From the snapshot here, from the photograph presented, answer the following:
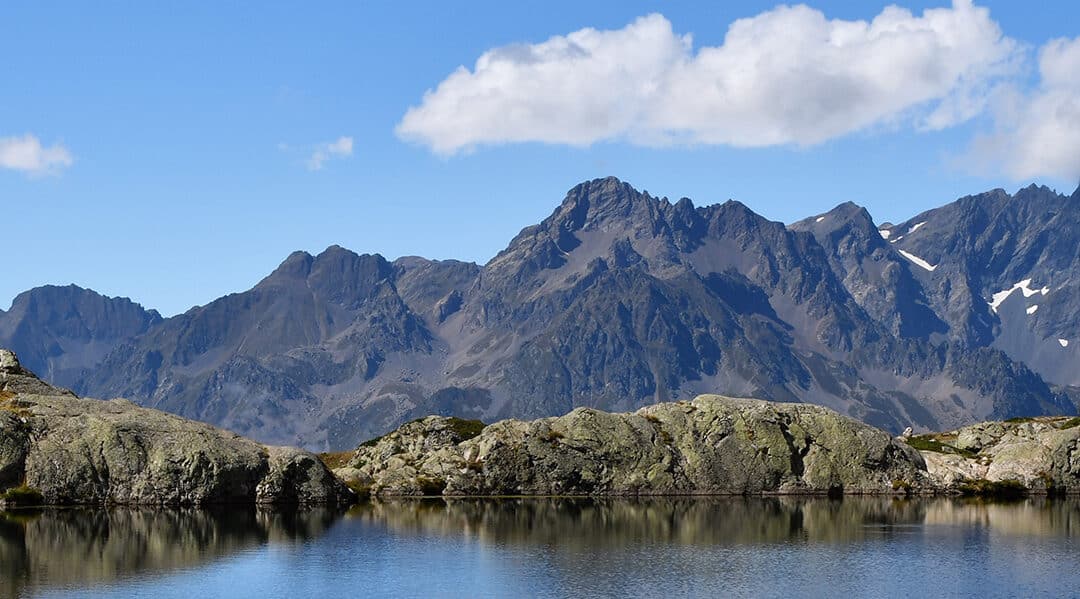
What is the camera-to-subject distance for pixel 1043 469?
558 feet

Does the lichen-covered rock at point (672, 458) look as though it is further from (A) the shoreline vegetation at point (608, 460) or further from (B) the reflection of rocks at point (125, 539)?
(B) the reflection of rocks at point (125, 539)

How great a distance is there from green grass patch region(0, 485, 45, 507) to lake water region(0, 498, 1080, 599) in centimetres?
441

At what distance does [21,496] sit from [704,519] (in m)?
69.0

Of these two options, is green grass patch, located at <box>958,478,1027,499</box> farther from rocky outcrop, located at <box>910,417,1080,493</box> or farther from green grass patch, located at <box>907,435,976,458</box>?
green grass patch, located at <box>907,435,976,458</box>

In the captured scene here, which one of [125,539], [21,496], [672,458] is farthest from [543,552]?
[672,458]

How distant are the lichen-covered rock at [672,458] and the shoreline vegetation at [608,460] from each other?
167 millimetres

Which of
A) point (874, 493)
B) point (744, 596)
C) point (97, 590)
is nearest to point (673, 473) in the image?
point (874, 493)

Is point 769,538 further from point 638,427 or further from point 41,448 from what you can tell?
point 41,448

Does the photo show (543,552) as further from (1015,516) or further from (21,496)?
(21,496)

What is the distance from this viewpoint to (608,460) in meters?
164

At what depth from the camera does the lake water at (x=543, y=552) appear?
87.7 metres

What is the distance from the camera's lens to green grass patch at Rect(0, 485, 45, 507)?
13338cm

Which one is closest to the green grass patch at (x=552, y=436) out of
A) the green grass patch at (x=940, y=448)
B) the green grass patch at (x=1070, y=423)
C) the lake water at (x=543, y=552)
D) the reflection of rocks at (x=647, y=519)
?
the reflection of rocks at (x=647, y=519)

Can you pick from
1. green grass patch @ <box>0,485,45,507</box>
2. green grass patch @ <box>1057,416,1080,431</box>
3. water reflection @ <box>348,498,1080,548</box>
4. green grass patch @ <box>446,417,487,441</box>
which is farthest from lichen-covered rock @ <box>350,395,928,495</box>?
green grass patch @ <box>0,485,45,507</box>
